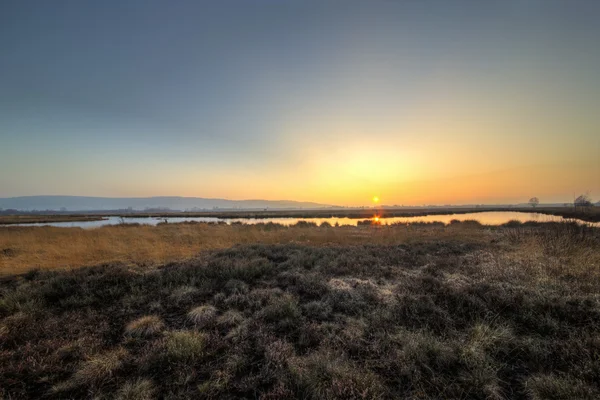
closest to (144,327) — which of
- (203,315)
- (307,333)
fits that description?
(203,315)

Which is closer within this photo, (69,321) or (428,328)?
(428,328)

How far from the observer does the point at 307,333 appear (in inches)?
211

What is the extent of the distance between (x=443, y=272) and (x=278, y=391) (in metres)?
8.08

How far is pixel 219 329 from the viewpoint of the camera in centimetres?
580

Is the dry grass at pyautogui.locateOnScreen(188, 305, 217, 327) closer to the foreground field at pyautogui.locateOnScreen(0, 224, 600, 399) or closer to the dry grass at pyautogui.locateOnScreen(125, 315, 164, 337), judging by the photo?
the foreground field at pyautogui.locateOnScreen(0, 224, 600, 399)

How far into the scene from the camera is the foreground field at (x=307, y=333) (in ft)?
12.7

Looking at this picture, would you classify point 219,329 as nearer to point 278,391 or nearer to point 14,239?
point 278,391

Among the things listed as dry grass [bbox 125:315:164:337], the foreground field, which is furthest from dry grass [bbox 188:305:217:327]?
dry grass [bbox 125:315:164:337]

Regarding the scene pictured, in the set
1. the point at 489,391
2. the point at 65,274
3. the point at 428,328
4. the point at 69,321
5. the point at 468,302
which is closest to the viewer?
the point at 489,391

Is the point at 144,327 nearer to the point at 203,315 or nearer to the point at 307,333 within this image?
the point at 203,315

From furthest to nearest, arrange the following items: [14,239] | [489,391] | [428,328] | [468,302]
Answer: [14,239] < [468,302] < [428,328] < [489,391]

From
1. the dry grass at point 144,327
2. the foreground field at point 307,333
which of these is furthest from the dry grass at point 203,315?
the dry grass at point 144,327

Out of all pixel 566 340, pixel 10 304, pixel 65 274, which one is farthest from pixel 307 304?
pixel 65 274

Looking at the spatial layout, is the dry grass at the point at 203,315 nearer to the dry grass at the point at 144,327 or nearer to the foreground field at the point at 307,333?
the foreground field at the point at 307,333
